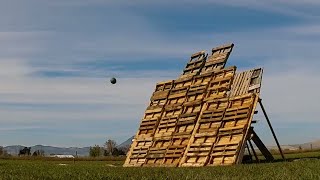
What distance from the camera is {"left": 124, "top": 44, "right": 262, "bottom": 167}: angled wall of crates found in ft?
106

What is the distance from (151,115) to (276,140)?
11.8m

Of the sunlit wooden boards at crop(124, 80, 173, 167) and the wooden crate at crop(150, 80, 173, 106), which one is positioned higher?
the wooden crate at crop(150, 80, 173, 106)

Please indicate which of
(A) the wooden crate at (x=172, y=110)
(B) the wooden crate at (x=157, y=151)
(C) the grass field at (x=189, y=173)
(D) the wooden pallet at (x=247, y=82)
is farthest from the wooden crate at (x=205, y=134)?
(C) the grass field at (x=189, y=173)

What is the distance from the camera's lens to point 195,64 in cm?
4191

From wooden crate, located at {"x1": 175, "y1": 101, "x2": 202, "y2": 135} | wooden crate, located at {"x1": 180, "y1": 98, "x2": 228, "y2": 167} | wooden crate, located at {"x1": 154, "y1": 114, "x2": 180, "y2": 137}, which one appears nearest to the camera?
wooden crate, located at {"x1": 180, "y1": 98, "x2": 228, "y2": 167}

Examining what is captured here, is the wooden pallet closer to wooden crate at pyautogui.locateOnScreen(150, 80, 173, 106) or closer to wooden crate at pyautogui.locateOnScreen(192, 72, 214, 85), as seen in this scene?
wooden crate at pyautogui.locateOnScreen(192, 72, 214, 85)

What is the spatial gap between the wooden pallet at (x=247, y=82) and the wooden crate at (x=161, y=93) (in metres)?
7.85

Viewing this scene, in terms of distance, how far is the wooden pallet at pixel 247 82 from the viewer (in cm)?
3325

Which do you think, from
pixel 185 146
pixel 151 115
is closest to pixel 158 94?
pixel 151 115

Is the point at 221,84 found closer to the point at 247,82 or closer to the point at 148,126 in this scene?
the point at 247,82

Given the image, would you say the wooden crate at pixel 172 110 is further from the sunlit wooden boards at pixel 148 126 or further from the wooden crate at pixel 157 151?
the wooden crate at pixel 157 151

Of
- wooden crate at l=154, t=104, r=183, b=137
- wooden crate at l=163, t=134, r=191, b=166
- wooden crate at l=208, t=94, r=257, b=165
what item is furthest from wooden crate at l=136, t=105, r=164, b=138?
wooden crate at l=208, t=94, r=257, b=165

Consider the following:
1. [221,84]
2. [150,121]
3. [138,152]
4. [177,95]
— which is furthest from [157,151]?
[221,84]

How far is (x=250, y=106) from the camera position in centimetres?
3189
